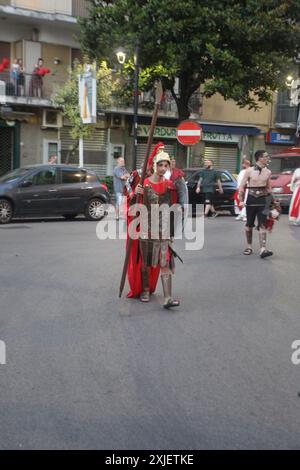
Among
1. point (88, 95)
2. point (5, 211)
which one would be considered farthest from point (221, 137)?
point (5, 211)

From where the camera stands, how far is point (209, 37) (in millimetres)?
21500

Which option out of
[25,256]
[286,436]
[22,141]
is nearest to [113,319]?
[286,436]

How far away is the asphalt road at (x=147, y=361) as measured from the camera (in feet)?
12.5

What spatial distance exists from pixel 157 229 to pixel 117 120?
22.8 m

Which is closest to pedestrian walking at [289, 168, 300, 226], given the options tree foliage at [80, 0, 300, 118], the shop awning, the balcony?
tree foliage at [80, 0, 300, 118]

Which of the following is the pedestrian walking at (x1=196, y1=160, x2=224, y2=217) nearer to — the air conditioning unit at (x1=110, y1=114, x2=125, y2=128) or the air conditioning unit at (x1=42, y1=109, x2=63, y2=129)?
the air conditioning unit at (x1=42, y1=109, x2=63, y2=129)

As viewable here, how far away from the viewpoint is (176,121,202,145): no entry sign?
66.0ft

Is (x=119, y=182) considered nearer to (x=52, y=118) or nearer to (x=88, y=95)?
(x=88, y=95)

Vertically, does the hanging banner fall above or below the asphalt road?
above

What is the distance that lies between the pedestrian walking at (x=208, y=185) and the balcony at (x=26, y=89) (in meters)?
9.54

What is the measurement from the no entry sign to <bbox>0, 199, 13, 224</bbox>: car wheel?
6.68m

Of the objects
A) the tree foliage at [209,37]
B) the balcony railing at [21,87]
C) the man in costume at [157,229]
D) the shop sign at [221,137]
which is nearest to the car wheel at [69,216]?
the tree foliage at [209,37]

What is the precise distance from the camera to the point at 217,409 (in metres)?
4.16

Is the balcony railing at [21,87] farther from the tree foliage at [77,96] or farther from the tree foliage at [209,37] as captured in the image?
the tree foliage at [209,37]
